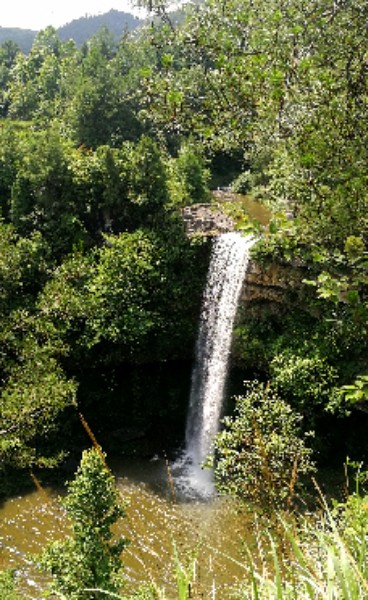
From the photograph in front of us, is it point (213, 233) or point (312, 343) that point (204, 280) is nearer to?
point (213, 233)

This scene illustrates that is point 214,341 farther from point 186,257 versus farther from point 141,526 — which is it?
point 141,526

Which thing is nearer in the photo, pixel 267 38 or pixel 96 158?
pixel 267 38

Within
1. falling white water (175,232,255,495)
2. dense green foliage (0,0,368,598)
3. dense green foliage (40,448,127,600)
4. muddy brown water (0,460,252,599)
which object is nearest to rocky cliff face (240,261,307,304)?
dense green foliage (0,0,368,598)

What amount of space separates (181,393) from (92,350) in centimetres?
346

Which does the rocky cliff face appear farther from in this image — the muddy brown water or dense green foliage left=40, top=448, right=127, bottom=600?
dense green foliage left=40, top=448, right=127, bottom=600

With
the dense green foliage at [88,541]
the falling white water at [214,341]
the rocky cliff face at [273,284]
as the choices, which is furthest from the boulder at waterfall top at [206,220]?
the dense green foliage at [88,541]

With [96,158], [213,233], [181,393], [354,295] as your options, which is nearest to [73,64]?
[96,158]

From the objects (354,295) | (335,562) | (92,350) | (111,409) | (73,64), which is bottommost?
(111,409)

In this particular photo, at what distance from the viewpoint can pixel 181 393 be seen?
1739cm

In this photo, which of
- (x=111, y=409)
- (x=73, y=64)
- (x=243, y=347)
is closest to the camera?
(x=243, y=347)

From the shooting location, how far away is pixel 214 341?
661 inches

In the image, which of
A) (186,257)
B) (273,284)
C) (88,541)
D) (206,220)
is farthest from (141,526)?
(206,220)

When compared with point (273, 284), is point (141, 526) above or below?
below

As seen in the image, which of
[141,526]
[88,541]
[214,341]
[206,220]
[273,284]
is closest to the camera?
[88,541]
